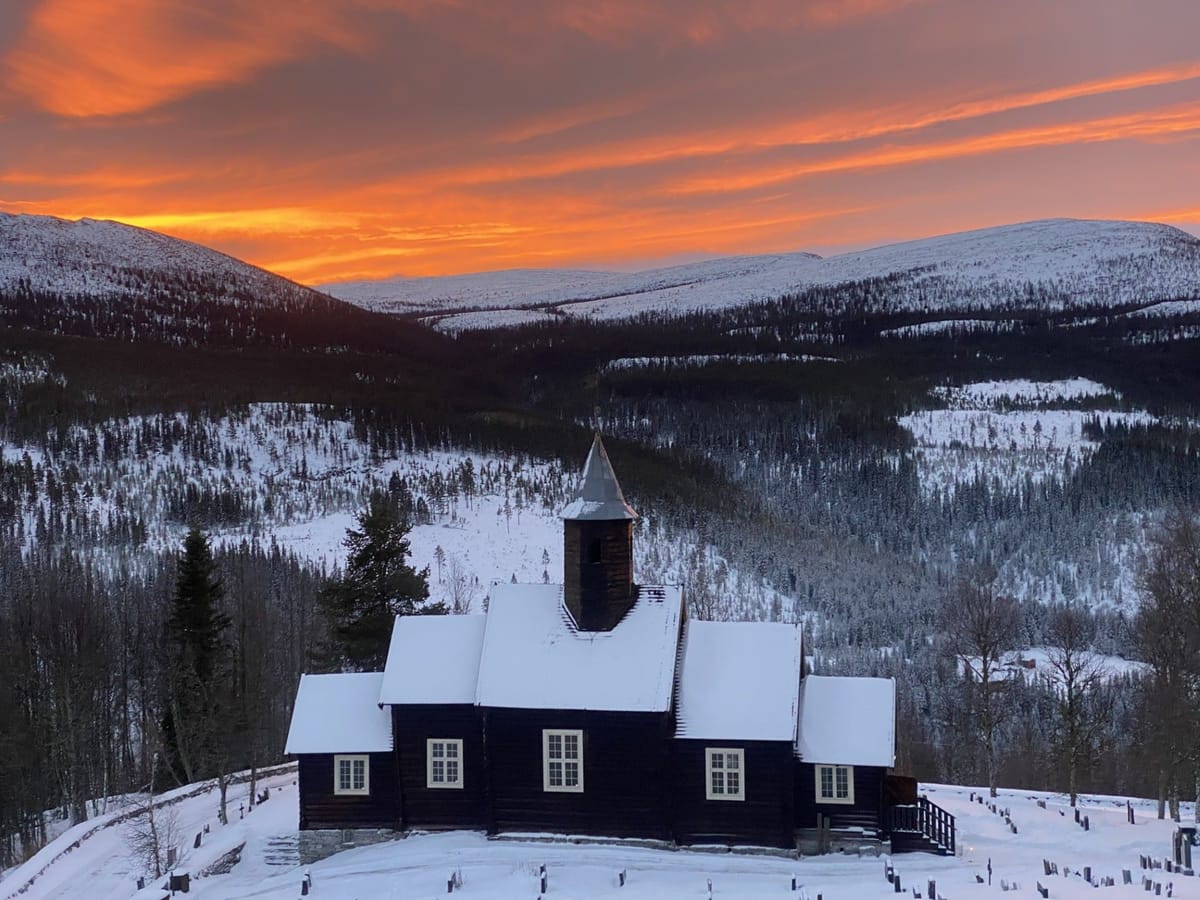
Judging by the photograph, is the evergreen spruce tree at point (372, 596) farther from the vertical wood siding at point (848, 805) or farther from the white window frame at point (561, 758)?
the vertical wood siding at point (848, 805)

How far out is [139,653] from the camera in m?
58.2

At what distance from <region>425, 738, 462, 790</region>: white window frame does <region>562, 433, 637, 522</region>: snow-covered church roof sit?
759 centimetres

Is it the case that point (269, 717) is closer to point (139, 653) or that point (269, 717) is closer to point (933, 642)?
point (139, 653)

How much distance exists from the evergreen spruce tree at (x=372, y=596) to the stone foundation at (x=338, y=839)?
1129 centimetres

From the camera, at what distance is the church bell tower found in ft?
118

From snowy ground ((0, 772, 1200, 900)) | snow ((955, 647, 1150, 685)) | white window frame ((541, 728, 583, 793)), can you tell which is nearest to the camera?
snowy ground ((0, 772, 1200, 900))

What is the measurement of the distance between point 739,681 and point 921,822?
6.40 meters

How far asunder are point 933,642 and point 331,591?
228ft

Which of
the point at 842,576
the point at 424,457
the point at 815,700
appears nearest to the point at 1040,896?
the point at 815,700

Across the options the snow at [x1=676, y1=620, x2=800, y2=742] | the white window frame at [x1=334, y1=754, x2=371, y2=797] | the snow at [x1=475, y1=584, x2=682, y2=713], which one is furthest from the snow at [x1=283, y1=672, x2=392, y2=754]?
the snow at [x1=676, y1=620, x2=800, y2=742]

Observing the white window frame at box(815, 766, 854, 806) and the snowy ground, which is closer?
the snowy ground

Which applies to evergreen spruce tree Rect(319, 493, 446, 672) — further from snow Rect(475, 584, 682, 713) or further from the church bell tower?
the church bell tower

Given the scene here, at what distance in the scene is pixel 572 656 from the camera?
115ft

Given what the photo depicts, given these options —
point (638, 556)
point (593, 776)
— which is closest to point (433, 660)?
point (593, 776)
